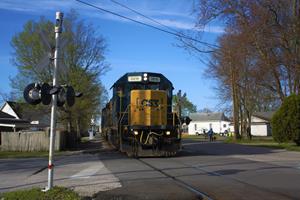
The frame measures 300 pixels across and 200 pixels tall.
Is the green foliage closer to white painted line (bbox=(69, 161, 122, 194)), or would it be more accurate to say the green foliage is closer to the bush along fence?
the bush along fence

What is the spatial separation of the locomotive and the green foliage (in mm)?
13157

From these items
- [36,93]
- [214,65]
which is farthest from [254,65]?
[36,93]

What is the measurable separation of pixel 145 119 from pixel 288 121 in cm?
1504

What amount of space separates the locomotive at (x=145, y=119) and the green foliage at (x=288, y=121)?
13.2 m

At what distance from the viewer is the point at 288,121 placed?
1296 inches

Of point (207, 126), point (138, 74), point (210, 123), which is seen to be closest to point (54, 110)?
point (138, 74)

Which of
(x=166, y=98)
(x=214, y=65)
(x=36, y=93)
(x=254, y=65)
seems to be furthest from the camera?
(x=214, y=65)

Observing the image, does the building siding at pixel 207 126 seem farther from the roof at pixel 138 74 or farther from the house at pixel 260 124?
the roof at pixel 138 74

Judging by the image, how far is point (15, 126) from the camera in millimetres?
43688

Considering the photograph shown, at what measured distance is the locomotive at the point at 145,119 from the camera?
22.0 m

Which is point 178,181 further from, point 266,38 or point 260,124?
point 260,124

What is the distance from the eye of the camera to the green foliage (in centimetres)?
3269

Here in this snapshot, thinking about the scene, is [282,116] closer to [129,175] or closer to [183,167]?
[183,167]

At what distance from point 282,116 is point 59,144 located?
1699 centimetres
